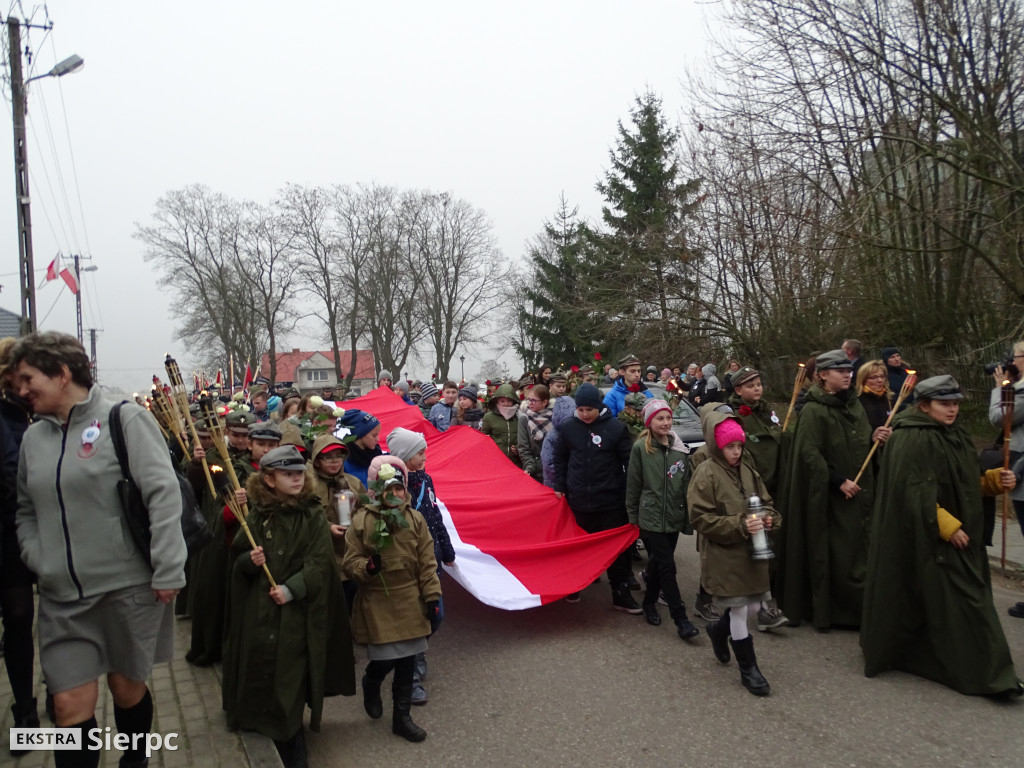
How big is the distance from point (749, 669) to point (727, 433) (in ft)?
4.90

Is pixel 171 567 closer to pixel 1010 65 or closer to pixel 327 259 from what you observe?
pixel 1010 65

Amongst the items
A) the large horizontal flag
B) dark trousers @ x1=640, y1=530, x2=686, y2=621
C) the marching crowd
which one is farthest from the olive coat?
dark trousers @ x1=640, y1=530, x2=686, y2=621

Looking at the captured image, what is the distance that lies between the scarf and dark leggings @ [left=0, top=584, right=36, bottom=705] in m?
5.31

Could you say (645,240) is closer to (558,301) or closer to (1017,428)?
(558,301)

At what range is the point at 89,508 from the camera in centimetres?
329

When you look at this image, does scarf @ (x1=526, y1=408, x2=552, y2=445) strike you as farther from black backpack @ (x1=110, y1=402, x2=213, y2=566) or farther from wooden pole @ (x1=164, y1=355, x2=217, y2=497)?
black backpack @ (x1=110, y1=402, x2=213, y2=566)

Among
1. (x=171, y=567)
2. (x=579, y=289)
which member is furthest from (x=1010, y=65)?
(x=579, y=289)

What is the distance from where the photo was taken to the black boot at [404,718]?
4410 mm

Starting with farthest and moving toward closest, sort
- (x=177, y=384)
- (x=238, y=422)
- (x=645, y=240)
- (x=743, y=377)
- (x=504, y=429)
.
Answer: (x=645, y=240) < (x=504, y=429) < (x=743, y=377) < (x=238, y=422) < (x=177, y=384)

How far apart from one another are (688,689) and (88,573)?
356cm

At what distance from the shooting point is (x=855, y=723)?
14.5 ft

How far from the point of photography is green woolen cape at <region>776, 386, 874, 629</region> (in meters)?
6.04

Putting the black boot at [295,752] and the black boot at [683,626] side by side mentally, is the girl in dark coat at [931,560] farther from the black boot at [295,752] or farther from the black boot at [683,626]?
the black boot at [295,752]

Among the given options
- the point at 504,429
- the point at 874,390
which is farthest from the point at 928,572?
the point at 504,429
